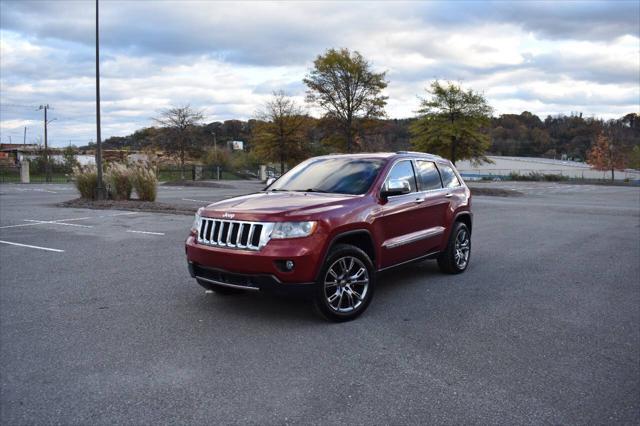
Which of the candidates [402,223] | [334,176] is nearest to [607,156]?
[402,223]

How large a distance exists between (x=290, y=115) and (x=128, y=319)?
117ft

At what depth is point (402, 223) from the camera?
6234mm

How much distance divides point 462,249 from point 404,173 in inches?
72.6

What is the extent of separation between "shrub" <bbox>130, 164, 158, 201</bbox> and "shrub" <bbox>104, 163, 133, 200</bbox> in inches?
9.7

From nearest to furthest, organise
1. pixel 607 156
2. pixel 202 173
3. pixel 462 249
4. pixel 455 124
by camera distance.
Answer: pixel 462 249, pixel 455 124, pixel 202 173, pixel 607 156

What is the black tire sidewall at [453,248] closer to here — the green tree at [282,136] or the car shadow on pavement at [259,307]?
the car shadow on pavement at [259,307]

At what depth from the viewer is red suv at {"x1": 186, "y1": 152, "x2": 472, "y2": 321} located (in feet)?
16.2

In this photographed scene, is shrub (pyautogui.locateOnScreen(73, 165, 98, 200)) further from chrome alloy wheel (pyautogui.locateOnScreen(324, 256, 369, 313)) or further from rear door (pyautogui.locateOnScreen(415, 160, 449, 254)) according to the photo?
chrome alloy wheel (pyautogui.locateOnScreen(324, 256, 369, 313))

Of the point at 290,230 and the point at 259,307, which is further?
the point at 259,307

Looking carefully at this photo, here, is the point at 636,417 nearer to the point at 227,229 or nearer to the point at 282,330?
the point at 282,330

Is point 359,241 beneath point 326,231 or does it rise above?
beneath

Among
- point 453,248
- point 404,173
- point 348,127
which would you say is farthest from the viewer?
point 348,127

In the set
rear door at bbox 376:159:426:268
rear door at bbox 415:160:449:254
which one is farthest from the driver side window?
rear door at bbox 415:160:449:254

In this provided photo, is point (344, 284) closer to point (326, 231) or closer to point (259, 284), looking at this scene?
point (326, 231)
